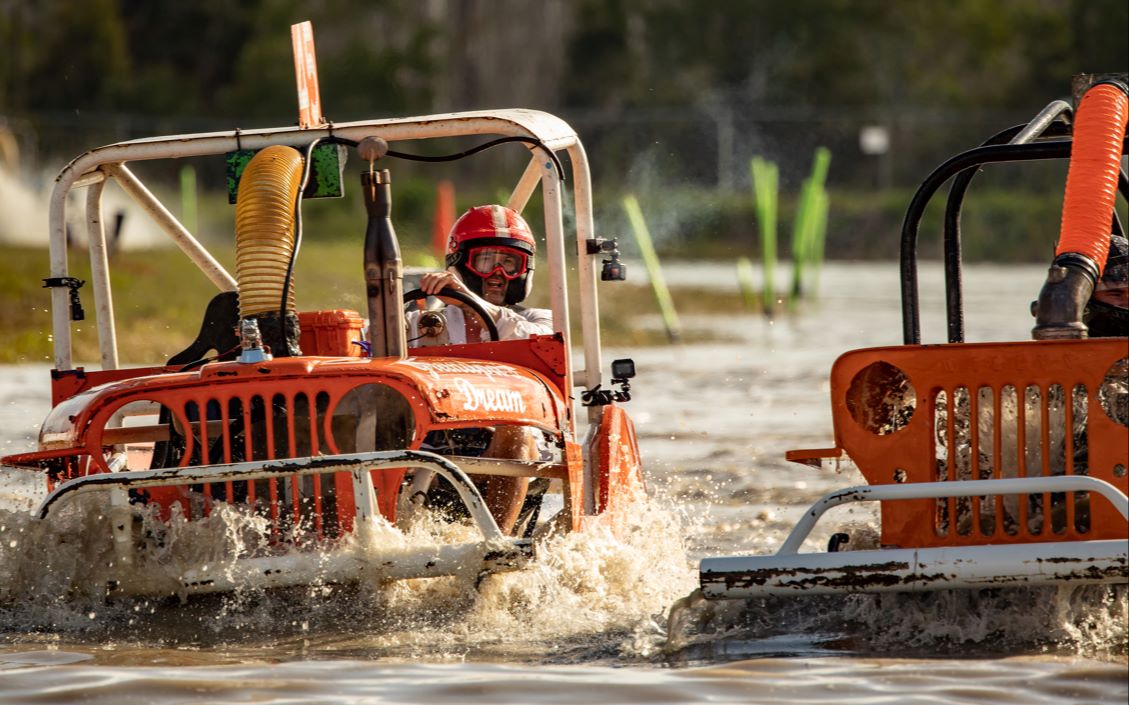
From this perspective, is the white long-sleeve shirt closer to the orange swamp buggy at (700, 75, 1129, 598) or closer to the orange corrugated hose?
the orange swamp buggy at (700, 75, 1129, 598)

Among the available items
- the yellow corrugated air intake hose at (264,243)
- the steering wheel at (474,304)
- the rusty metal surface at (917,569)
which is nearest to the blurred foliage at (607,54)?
the steering wheel at (474,304)

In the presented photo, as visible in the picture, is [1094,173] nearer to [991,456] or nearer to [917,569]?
[991,456]

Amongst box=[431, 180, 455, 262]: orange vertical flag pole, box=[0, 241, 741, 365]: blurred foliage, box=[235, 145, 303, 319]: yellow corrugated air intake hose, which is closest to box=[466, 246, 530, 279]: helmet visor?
box=[235, 145, 303, 319]: yellow corrugated air intake hose

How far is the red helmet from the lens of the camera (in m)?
8.62

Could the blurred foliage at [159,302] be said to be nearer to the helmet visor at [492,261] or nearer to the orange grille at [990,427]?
the helmet visor at [492,261]

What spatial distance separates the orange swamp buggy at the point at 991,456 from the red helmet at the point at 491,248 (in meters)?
2.35

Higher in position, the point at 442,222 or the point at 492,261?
the point at 442,222

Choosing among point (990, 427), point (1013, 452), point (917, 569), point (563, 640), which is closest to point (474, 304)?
point (563, 640)

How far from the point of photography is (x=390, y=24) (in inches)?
1956

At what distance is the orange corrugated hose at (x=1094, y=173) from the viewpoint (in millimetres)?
6547

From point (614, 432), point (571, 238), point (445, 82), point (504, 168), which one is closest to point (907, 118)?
point (504, 168)

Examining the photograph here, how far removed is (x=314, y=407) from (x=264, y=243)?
822 millimetres

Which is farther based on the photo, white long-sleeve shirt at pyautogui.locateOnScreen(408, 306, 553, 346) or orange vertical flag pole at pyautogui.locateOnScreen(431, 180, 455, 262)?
orange vertical flag pole at pyautogui.locateOnScreen(431, 180, 455, 262)

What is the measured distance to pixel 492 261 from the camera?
8.66 m
